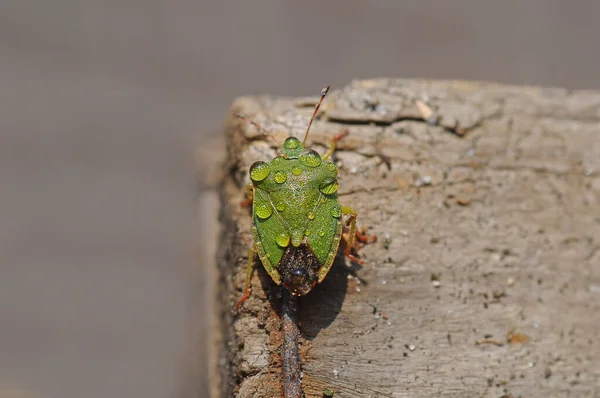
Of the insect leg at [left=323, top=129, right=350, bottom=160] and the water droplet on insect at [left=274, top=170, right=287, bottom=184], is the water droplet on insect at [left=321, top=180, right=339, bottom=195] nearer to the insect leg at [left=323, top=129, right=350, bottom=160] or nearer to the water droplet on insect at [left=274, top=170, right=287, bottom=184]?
the water droplet on insect at [left=274, top=170, right=287, bottom=184]

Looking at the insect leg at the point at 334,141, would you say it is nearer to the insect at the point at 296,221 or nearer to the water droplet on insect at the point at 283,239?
the insect at the point at 296,221

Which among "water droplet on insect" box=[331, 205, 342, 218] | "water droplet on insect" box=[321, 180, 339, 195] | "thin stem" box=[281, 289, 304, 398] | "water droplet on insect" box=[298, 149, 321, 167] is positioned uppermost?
"water droplet on insect" box=[298, 149, 321, 167]

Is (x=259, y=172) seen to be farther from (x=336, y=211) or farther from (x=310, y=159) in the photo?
(x=336, y=211)

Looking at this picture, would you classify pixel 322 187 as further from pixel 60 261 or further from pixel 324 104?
pixel 60 261

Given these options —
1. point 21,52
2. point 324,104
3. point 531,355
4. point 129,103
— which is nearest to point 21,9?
point 21,52

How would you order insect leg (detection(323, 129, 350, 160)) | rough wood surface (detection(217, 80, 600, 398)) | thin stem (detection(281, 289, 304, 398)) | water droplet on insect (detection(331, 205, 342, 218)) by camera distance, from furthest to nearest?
insect leg (detection(323, 129, 350, 160)), rough wood surface (detection(217, 80, 600, 398)), water droplet on insect (detection(331, 205, 342, 218)), thin stem (detection(281, 289, 304, 398))

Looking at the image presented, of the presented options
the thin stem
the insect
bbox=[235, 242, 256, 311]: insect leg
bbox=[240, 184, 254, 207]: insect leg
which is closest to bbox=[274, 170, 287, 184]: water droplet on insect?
the insect

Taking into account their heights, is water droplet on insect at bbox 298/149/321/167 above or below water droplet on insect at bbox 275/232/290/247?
above

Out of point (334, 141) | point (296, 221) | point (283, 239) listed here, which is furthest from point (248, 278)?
point (334, 141)

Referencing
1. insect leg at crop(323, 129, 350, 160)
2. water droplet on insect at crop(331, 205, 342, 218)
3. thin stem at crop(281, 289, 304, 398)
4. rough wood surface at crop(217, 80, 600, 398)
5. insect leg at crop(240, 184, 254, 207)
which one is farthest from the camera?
insect leg at crop(323, 129, 350, 160)
